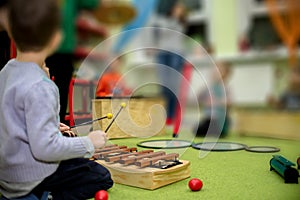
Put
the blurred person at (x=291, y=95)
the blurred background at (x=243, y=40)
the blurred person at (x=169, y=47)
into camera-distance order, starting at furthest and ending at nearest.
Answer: the blurred person at (x=291, y=95) < the blurred background at (x=243, y=40) < the blurred person at (x=169, y=47)

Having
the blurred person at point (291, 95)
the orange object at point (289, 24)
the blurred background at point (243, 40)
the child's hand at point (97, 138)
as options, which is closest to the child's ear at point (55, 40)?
the child's hand at point (97, 138)

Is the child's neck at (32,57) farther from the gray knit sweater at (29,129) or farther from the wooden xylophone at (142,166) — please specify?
Result: the wooden xylophone at (142,166)

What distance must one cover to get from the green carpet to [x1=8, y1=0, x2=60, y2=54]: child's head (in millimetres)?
313

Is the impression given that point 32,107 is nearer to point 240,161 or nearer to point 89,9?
point 240,161

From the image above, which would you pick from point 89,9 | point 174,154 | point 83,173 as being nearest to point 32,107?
point 83,173

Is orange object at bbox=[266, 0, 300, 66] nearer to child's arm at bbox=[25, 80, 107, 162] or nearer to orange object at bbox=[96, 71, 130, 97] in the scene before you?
orange object at bbox=[96, 71, 130, 97]

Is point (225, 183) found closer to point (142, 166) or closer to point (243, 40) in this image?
point (142, 166)

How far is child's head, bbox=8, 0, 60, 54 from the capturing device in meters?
0.50

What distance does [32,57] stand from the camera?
562 millimetres

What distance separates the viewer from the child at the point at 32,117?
20.1 inches

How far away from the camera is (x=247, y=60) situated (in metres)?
2.37

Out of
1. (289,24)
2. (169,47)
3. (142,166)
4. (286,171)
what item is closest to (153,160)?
(142,166)

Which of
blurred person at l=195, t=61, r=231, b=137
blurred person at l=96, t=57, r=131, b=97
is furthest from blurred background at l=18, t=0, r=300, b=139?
blurred person at l=96, t=57, r=131, b=97

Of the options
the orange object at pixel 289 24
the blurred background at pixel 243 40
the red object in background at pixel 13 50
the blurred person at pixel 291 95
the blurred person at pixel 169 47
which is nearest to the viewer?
the red object in background at pixel 13 50
